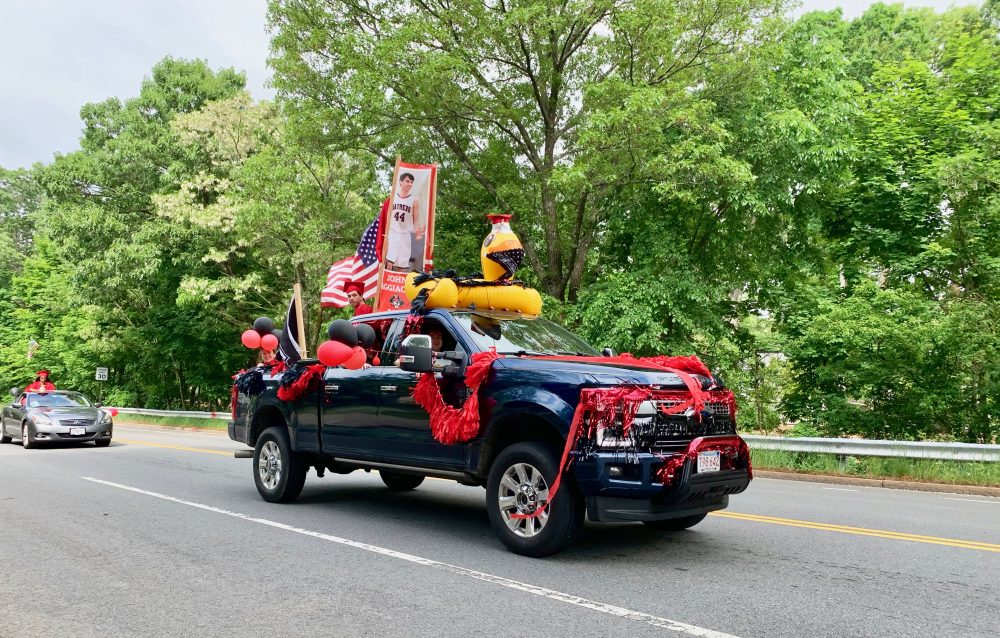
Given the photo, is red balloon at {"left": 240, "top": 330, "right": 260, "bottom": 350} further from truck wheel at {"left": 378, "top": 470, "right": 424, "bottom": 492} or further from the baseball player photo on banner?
the baseball player photo on banner

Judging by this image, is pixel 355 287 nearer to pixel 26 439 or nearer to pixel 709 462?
pixel 26 439

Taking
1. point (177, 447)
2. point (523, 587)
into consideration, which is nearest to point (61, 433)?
point (177, 447)

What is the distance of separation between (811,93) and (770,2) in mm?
2349

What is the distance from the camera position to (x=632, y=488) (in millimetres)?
5270

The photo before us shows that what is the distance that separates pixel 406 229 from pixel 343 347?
8.48 m

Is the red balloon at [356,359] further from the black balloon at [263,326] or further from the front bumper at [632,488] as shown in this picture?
the black balloon at [263,326]

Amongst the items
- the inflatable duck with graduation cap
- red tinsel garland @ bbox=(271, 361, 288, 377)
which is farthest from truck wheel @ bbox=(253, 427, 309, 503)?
the inflatable duck with graduation cap

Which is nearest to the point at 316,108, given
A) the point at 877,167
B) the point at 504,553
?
the point at 877,167

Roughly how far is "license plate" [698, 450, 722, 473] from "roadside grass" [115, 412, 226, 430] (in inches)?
999

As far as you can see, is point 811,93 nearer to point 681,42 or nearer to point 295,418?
point 681,42

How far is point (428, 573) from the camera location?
5348 mm

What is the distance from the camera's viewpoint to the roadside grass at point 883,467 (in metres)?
11.4

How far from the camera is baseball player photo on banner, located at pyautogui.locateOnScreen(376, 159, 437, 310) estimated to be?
1473 cm

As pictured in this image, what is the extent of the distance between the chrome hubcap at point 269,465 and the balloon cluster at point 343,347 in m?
2.16
